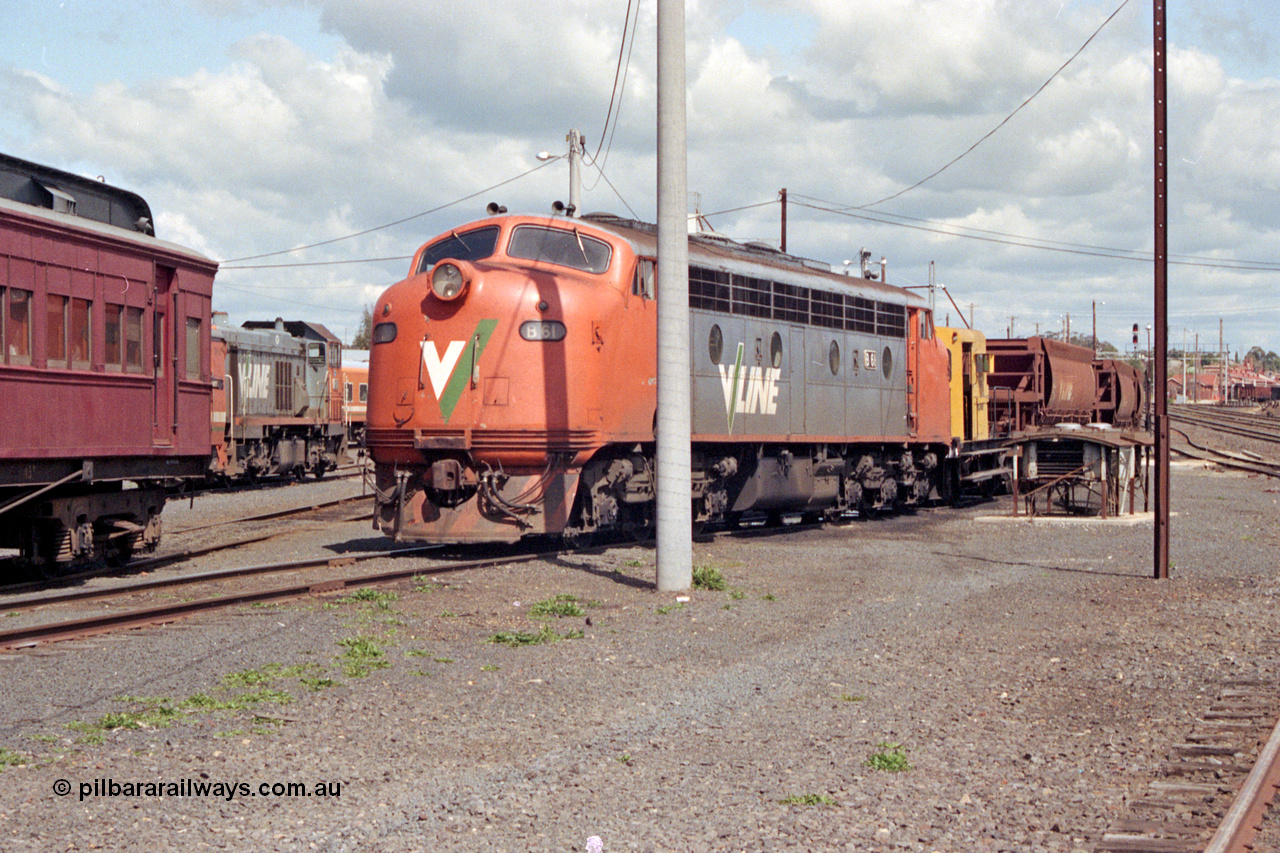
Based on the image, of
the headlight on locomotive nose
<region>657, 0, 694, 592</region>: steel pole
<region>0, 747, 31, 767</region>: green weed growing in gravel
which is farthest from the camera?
the headlight on locomotive nose

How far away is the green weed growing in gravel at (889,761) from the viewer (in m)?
5.87

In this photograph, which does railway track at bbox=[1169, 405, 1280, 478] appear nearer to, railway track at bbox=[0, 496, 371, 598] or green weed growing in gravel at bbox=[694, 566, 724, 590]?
railway track at bbox=[0, 496, 371, 598]

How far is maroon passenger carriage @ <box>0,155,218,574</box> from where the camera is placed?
35.8 feet

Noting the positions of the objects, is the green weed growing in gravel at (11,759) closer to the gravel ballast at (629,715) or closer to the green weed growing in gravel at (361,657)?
the gravel ballast at (629,715)

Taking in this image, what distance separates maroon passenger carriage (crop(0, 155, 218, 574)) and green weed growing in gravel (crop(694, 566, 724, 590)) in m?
5.95

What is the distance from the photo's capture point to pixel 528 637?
9.11 metres

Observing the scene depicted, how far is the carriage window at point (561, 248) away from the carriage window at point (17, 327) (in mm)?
5196

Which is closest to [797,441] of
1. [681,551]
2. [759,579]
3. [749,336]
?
[749,336]

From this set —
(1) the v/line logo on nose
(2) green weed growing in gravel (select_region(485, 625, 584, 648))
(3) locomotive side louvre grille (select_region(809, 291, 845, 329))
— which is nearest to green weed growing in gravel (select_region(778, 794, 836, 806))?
(2) green weed growing in gravel (select_region(485, 625, 584, 648))

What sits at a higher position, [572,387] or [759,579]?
[572,387]

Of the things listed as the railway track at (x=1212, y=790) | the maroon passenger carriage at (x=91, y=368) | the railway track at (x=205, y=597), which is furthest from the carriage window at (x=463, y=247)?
the railway track at (x=1212, y=790)

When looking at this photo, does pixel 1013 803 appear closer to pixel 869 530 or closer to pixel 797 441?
pixel 797 441

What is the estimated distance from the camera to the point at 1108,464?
21.9 metres

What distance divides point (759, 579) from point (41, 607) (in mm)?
7056
